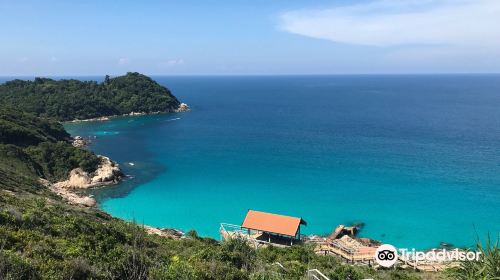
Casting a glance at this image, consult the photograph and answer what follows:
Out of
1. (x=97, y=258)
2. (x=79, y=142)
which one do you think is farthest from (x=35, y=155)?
(x=97, y=258)

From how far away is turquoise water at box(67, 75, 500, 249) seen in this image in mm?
43344

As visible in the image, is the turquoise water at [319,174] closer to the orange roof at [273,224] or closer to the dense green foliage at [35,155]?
the orange roof at [273,224]

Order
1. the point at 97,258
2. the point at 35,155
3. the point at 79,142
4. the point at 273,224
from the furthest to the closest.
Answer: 1. the point at 79,142
2. the point at 35,155
3. the point at 273,224
4. the point at 97,258

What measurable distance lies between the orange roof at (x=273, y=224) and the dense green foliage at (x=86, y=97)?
88974 millimetres

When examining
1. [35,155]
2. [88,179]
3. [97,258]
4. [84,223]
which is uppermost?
[97,258]

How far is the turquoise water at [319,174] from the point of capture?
4334 cm

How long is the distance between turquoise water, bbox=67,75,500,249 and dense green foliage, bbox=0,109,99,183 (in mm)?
7747

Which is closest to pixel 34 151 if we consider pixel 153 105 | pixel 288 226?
pixel 288 226

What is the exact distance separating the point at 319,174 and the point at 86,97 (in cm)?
8728

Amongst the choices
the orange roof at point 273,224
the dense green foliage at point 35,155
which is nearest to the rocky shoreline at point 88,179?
the dense green foliage at point 35,155

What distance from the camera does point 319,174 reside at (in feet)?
192

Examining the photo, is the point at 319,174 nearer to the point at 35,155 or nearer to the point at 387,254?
the point at 387,254

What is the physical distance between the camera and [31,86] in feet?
401

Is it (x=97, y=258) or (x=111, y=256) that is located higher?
(x=97, y=258)
